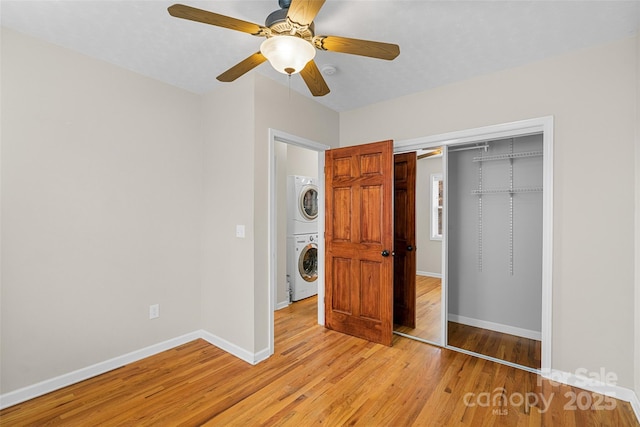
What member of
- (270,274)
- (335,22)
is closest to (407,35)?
(335,22)

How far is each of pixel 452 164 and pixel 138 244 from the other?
3623 millimetres

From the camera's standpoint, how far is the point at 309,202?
4.73 metres

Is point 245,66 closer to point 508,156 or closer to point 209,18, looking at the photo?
point 209,18

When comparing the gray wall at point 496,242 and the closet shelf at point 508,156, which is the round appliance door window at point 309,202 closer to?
the gray wall at point 496,242

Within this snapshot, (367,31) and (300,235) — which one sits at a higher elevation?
(367,31)

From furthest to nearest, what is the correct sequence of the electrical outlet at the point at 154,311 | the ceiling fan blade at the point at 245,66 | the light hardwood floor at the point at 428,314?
the light hardwood floor at the point at 428,314, the electrical outlet at the point at 154,311, the ceiling fan blade at the point at 245,66

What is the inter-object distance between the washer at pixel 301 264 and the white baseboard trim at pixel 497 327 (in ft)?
6.65

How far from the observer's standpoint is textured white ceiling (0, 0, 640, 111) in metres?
1.89

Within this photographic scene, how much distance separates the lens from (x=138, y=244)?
284 cm

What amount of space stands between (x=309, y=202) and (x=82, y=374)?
3.20 metres

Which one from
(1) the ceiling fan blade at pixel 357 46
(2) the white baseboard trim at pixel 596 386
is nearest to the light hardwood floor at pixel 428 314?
(2) the white baseboard trim at pixel 596 386

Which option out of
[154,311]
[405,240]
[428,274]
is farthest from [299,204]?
[428,274]

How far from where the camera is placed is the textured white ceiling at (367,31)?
6.21 ft

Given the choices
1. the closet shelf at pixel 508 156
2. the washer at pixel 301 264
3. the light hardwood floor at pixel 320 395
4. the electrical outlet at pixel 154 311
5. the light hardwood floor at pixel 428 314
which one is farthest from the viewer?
the washer at pixel 301 264
